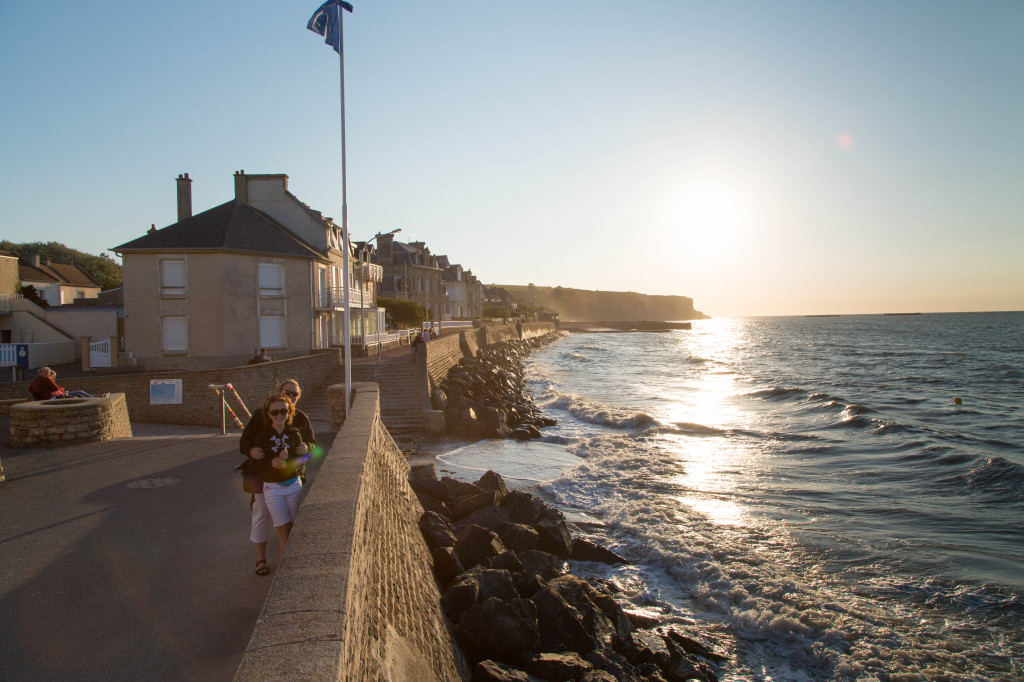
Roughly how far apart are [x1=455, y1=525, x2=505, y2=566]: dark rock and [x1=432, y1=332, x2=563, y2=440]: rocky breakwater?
1191 centimetres

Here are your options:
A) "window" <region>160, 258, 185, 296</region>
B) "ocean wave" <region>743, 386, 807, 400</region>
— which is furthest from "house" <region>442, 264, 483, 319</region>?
"window" <region>160, 258, 185, 296</region>

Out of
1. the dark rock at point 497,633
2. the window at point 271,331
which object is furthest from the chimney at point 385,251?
the dark rock at point 497,633

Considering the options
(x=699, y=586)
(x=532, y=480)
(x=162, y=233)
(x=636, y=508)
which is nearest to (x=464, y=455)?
(x=532, y=480)

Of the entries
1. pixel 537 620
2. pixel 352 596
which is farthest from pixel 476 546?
pixel 352 596

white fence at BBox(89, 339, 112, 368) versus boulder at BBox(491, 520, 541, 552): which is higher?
white fence at BBox(89, 339, 112, 368)

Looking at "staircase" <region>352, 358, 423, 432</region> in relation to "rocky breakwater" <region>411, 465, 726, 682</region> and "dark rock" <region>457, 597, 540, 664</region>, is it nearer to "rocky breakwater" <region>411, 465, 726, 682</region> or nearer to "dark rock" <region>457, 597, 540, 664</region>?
"rocky breakwater" <region>411, 465, 726, 682</region>

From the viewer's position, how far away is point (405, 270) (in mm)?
57656

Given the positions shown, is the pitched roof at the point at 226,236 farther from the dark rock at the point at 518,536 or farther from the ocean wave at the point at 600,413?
the dark rock at the point at 518,536

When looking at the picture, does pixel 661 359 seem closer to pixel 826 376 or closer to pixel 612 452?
pixel 826 376

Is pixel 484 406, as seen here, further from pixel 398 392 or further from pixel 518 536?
pixel 518 536

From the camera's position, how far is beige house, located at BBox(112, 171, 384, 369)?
81.0 feet

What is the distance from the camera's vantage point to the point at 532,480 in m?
14.6

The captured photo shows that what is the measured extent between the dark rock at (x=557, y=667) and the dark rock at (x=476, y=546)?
217 cm

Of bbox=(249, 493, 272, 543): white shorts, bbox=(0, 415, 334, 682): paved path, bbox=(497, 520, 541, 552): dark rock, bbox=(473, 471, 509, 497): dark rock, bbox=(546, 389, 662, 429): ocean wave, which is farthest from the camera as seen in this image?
bbox=(546, 389, 662, 429): ocean wave
